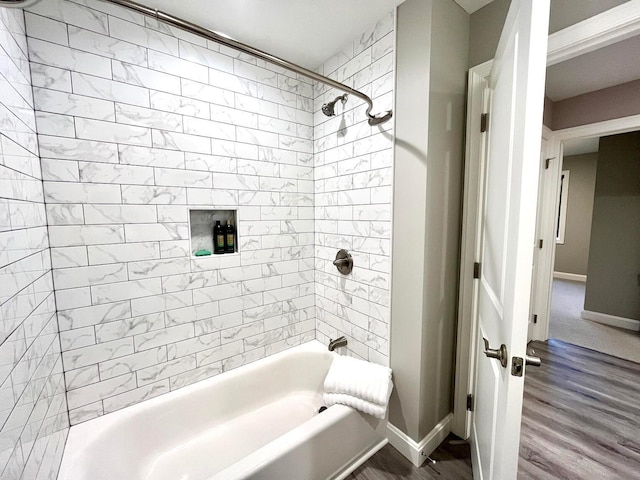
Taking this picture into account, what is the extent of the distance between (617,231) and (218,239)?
438 centimetres

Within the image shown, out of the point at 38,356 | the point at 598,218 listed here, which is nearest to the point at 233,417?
the point at 38,356

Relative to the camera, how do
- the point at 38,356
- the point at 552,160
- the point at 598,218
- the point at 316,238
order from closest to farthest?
1. the point at 38,356
2. the point at 316,238
3. the point at 552,160
4. the point at 598,218

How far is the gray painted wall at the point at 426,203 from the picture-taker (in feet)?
4.26

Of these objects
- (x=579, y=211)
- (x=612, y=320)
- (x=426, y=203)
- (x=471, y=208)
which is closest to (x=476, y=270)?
(x=471, y=208)

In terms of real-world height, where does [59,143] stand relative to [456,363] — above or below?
above

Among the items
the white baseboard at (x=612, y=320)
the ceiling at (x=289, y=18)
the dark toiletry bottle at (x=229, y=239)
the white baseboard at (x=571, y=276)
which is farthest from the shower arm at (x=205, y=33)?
the white baseboard at (x=571, y=276)

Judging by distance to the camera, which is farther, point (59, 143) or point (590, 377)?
point (590, 377)

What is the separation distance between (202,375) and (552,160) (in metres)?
3.65

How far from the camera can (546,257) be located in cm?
264

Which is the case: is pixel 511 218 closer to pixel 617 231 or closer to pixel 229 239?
pixel 229 239

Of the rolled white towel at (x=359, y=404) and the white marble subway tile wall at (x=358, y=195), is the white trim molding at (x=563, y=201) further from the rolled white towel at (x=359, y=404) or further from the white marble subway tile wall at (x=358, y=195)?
the rolled white towel at (x=359, y=404)

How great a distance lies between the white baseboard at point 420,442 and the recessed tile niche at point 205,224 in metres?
1.53

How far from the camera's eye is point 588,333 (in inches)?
115

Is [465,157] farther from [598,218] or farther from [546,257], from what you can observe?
[598,218]
